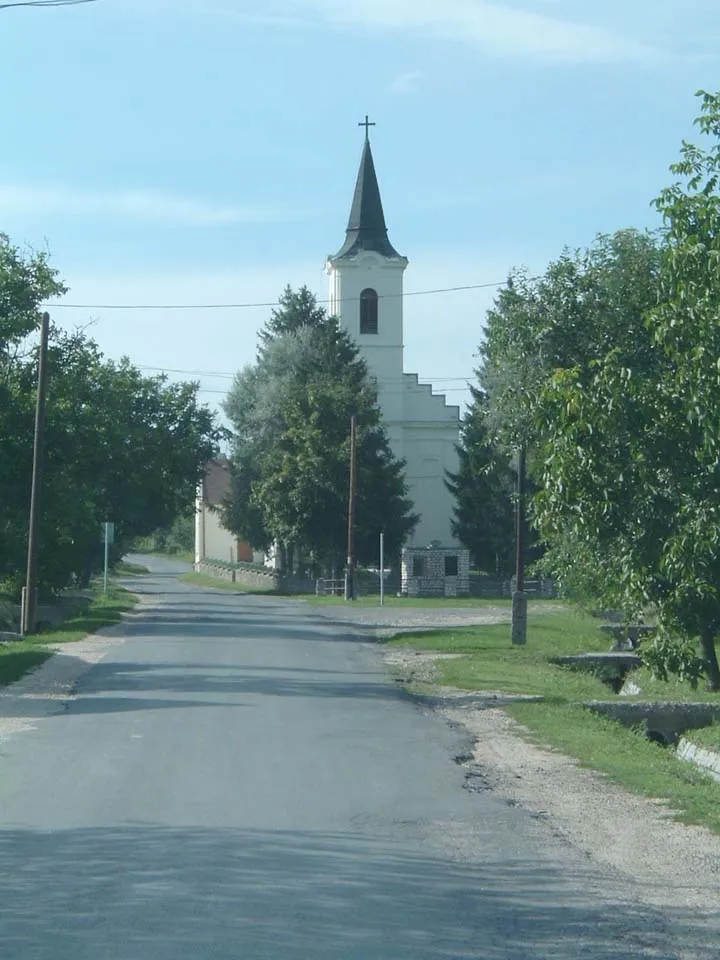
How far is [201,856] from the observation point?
8.80 meters

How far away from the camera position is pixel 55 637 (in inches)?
1276

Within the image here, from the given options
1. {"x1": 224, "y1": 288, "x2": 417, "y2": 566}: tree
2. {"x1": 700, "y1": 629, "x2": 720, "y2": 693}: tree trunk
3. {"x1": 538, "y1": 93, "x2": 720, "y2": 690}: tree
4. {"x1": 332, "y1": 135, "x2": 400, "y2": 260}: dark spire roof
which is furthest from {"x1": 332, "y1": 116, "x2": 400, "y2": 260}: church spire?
{"x1": 538, "y1": 93, "x2": 720, "y2": 690}: tree

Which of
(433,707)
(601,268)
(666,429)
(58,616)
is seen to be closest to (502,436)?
(601,268)

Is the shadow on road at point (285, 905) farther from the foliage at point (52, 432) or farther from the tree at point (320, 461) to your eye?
the tree at point (320, 461)

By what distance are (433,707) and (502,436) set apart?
1114cm

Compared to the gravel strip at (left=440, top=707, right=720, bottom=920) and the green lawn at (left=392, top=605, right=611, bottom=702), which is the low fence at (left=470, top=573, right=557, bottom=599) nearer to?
the green lawn at (left=392, top=605, right=611, bottom=702)

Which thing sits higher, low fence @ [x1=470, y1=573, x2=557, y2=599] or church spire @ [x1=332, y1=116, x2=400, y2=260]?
church spire @ [x1=332, y1=116, x2=400, y2=260]

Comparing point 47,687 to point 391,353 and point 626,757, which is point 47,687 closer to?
point 626,757

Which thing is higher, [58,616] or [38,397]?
[38,397]

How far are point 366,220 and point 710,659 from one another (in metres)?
61.6

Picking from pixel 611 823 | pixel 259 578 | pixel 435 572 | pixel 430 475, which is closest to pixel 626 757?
pixel 611 823

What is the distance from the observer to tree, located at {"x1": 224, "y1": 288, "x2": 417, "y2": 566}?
6412 centimetres

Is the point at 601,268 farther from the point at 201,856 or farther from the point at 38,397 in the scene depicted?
the point at 201,856

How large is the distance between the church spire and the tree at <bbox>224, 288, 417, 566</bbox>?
6022 millimetres
